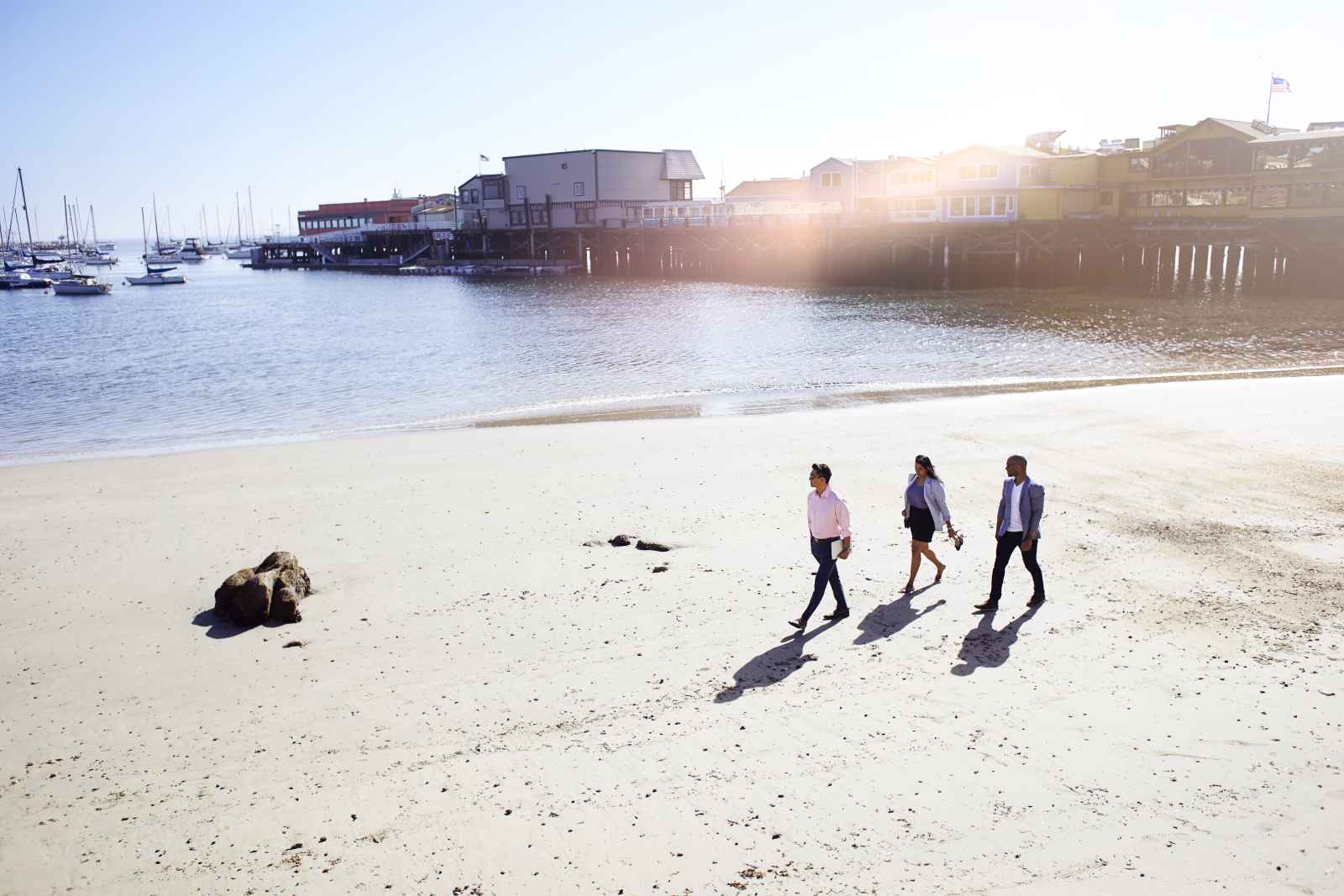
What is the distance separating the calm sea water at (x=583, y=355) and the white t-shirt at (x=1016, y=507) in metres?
12.9

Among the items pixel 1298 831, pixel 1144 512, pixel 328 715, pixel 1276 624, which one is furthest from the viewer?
pixel 1144 512

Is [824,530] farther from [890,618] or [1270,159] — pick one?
[1270,159]

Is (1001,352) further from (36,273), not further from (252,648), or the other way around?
(36,273)

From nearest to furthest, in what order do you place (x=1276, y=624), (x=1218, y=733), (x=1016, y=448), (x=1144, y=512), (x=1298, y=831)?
1. (x=1298, y=831)
2. (x=1218, y=733)
3. (x=1276, y=624)
4. (x=1144, y=512)
5. (x=1016, y=448)

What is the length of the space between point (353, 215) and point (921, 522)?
124m

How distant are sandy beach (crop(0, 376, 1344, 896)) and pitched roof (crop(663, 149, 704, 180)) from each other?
A: 73.1 m

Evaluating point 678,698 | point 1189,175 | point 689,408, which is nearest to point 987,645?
point 678,698

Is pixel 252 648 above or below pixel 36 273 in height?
below

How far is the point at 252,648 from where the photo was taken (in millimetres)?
8508

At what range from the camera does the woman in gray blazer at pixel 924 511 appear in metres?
8.88

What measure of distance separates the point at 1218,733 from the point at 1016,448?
348 inches

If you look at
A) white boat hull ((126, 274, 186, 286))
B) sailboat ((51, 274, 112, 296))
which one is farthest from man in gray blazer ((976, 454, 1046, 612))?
white boat hull ((126, 274, 186, 286))

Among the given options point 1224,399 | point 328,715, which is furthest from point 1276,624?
point 1224,399

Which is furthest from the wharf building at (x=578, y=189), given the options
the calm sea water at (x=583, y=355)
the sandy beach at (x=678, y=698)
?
the sandy beach at (x=678, y=698)
